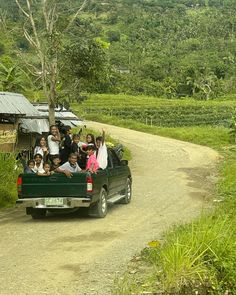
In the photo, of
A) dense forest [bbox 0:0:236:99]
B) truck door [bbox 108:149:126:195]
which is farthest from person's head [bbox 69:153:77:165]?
dense forest [bbox 0:0:236:99]

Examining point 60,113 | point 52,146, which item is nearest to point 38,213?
point 52,146

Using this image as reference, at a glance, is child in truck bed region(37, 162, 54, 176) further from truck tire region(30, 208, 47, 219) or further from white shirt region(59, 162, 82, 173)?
truck tire region(30, 208, 47, 219)

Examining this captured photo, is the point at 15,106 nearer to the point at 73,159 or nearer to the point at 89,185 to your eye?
the point at 73,159

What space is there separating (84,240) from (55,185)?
2157 mm

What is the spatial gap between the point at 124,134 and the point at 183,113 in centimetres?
1528

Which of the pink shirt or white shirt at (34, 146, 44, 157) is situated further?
white shirt at (34, 146, 44, 157)

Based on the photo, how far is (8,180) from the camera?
15.1 meters

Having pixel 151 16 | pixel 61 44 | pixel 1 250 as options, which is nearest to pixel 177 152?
pixel 61 44

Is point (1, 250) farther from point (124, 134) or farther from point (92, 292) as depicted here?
point (124, 134)

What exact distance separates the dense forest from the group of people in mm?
5668

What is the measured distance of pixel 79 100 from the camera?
1955 cm

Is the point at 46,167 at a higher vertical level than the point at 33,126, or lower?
higher

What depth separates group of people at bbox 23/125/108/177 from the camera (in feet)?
39.6

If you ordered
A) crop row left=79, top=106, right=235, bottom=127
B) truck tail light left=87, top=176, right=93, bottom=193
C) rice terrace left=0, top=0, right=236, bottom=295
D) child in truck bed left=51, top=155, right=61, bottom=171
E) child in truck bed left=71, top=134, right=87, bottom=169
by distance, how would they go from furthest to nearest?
1. crop row left=79, top=106, right=235, bottom=127
2. child in truck bed left=71, top=134, right=87, bottom=169
3. child in truck bed left=51, top=155, right=61, bottom=171
4. truck tail light left=87, top=176, right=93, bottom=193
5. rice terrace left=0, top=0, right=236, bottom=295
